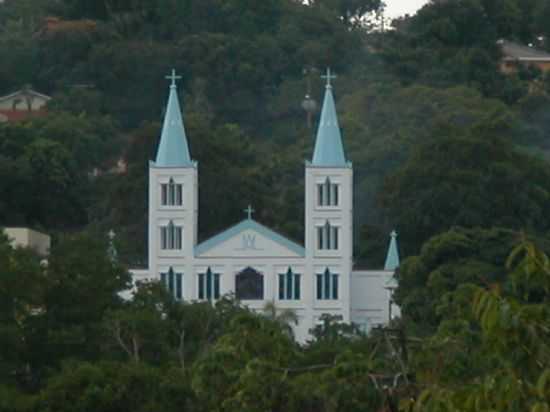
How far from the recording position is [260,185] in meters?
82.6

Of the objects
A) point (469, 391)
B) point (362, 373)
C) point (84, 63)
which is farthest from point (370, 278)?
point (469, 391)

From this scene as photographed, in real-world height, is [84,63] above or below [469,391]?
above

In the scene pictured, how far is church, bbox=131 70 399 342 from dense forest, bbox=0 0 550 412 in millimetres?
1534

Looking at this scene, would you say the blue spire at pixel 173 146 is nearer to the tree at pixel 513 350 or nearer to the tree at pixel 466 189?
the tree at pixel 466 189

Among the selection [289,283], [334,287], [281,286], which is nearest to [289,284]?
[289,283]

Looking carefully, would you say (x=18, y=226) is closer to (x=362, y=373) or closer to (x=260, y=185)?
(x=260, y=185)

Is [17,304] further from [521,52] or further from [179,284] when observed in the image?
[521,52]

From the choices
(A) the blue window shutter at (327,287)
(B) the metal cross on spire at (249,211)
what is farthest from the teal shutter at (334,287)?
(B) the metal cross on spire at (249,211)

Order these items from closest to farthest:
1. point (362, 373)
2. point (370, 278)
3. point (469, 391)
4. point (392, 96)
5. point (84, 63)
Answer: point (469, 391) → point (362, 373) → point (370, 278) → point (392, 96) → point (84, 63)

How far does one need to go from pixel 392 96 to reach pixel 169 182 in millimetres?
20898

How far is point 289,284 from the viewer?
7600cm

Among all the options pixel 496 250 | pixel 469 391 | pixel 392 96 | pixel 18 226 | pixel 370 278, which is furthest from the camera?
pixel 392 96

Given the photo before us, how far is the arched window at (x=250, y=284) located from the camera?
7581 centimetres

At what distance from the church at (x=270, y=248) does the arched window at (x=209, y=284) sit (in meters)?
0.02
